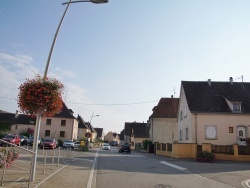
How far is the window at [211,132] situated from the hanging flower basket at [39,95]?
82.9 ft

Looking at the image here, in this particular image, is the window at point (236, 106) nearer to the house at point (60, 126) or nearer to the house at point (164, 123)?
the house at point (164, 123)

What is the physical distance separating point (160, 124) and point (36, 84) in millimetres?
43523

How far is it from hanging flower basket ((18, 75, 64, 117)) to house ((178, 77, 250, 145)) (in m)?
24.9

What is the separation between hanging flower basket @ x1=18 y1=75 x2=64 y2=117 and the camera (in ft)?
33.4

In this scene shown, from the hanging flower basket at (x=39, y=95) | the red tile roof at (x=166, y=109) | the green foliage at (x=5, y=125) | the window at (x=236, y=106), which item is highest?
the red tile roof at (x=166, y=109)

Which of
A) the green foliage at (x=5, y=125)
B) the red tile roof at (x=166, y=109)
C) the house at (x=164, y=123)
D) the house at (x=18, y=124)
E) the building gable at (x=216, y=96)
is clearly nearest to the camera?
the building gable at (x=216, y=96)

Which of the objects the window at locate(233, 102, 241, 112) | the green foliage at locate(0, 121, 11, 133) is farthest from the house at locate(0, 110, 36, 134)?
the window at locate(233, 102, 241, 112)

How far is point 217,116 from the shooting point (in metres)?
33.1

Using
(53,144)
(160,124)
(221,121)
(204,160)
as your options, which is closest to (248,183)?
(204,160)

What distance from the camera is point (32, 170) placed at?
980 cm

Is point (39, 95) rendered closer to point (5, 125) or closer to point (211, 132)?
point (211, 132)

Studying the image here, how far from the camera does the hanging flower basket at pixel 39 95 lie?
10172mm

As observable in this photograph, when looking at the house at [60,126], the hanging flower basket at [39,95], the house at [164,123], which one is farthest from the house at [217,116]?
the house at [60,126]

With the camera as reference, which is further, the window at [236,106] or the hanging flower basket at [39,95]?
the window at [236,106]
